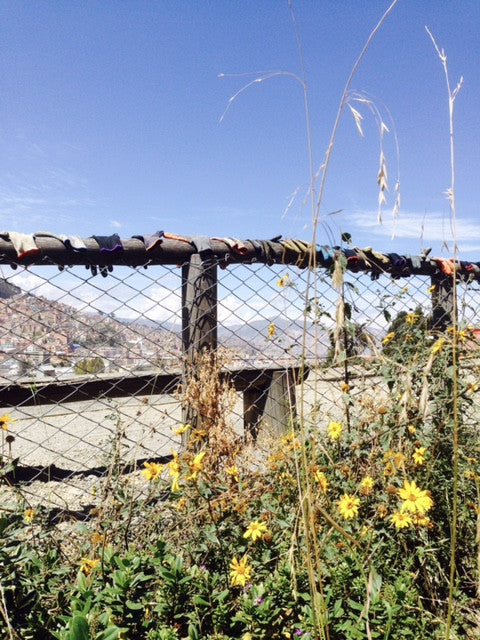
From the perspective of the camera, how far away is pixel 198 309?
2258 millimetres

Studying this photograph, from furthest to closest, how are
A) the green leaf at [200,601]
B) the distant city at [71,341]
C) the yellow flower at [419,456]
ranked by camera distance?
the distant city at [71,341] → the yellow flower at [419,456] → the green leaf at [200,601]

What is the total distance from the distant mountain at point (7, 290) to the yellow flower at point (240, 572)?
133 centimetres

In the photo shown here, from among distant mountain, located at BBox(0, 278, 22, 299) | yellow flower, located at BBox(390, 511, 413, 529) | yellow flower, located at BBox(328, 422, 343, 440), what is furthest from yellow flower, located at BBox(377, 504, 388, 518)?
distant mountain, located at BBox(0, 278, 22, 299)

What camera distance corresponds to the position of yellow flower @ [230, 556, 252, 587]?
1.35 metres

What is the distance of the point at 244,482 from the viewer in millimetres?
1755

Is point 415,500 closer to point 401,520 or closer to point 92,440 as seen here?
point 401,520

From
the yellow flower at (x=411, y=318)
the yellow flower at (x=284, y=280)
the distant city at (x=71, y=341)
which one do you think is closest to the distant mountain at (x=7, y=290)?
the distant city at (x=71, y=341)

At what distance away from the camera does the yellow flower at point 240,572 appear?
53.3 inches

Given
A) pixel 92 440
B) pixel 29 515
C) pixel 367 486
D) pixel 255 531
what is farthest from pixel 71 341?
pixel 92 440

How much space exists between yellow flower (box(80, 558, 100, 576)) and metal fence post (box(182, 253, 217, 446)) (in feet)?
2.72

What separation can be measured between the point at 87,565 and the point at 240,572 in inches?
18.1

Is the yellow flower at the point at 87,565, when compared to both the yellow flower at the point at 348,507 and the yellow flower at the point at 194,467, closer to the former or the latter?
the yellow flower at the point at 194,467

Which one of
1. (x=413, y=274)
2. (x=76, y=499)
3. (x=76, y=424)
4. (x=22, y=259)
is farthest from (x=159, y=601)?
(x=76, y=424)

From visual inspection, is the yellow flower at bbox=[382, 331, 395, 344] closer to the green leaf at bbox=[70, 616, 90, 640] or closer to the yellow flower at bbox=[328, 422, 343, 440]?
the yellow flower at bbox=[328, 422, 343, 440]
